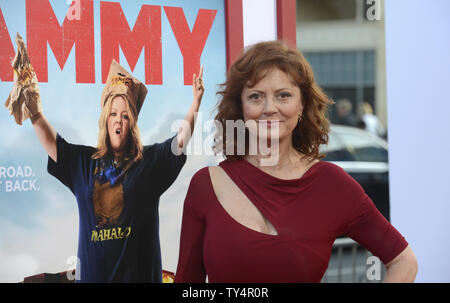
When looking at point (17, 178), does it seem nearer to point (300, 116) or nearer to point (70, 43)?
point (70, 43)

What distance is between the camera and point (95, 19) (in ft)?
7.35

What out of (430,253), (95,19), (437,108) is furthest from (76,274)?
(437,108)

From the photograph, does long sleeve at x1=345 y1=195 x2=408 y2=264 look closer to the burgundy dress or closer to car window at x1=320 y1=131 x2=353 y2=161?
the burgundy dress

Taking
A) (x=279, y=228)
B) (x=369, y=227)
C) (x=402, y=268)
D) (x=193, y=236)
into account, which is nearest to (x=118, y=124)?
(x=193, y=236)

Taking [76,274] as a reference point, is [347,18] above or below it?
above

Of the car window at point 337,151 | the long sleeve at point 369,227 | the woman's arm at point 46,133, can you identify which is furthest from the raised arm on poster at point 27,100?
the car window at point 337,151

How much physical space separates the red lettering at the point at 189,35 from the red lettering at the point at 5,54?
0.68m

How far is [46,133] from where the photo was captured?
2.14 meters

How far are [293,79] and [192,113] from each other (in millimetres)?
712

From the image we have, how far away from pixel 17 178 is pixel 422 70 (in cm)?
220

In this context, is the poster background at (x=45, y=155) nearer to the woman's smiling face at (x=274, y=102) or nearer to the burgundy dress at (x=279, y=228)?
the burgundy dress at (x=279, y=228)

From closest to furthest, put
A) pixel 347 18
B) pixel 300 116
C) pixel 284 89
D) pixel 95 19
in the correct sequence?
pixel 284 89 < pixel 300 116 < pixel 95 19 < pixel 347 18

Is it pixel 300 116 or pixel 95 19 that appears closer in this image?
pixel 300 116

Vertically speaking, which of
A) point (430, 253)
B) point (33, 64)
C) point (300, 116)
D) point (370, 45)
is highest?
point (370, 45)
